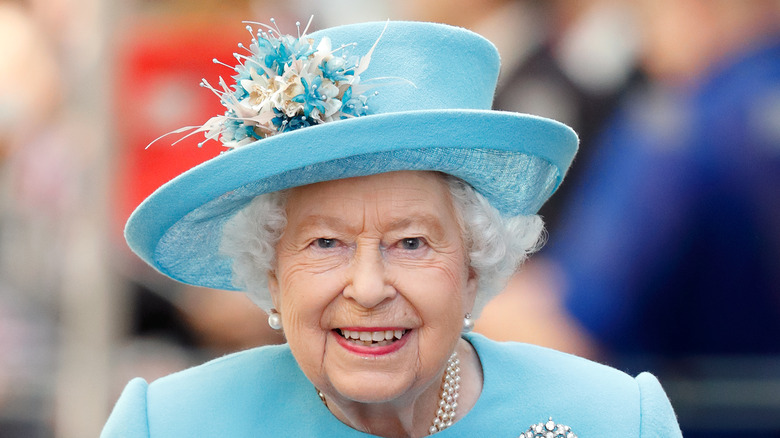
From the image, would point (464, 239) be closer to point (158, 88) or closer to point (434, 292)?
point (434, 292)

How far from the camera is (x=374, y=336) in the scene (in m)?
2.28

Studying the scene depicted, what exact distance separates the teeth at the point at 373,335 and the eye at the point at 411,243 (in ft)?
0.68

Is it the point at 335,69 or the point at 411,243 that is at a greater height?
the point at 335,69

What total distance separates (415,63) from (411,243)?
447mm

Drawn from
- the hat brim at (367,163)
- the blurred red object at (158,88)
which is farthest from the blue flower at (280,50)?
the blurred red object at (158,88)

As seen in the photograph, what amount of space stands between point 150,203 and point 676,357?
3.29 metres

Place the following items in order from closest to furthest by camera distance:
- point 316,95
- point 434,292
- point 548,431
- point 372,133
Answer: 1. point 372,133
2. point 316,95
3. point 434,292
4. point 548,431

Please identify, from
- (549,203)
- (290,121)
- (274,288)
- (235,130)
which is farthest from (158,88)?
(290,121)

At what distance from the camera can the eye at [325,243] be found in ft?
7.56

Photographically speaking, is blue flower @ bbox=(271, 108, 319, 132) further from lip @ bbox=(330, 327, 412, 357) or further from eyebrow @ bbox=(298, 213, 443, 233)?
lip @ bbox=(330, 327, 412, 357)

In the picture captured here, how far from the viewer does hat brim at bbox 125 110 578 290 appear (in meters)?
2.05

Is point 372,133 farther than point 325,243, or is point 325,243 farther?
point 325,243

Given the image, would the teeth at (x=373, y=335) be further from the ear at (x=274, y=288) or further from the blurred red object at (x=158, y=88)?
the blurred red object at (x=158, y=88)

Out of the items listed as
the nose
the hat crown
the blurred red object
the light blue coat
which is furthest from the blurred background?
the nose
